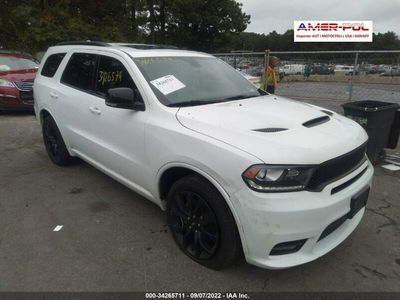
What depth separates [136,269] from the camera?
300 cm

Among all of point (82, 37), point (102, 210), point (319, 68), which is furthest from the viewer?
point (82, 37)

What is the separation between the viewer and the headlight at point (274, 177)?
2439 mm

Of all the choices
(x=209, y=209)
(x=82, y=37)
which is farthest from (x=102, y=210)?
(x=82, y=37)

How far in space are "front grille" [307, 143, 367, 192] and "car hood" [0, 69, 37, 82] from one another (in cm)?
896

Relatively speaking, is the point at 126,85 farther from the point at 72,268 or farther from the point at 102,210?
the point at 72,268

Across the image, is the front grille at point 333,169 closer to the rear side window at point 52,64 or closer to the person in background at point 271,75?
the rear side window at point 52,64

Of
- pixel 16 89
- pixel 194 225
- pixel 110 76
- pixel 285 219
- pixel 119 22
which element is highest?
pixel 119 22

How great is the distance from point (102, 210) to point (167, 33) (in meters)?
29.0

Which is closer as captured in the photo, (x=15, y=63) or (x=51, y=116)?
(x=51, y=116)

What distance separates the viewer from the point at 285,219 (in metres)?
2.42

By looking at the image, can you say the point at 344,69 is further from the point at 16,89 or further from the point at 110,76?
the point at 16,89

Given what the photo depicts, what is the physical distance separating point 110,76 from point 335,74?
6.07 metres

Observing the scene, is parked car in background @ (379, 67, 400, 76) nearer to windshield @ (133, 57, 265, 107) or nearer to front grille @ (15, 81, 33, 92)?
windshield @ (133, 57, 265, 107)

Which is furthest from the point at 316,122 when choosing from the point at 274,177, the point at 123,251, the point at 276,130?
the point at 123,251
